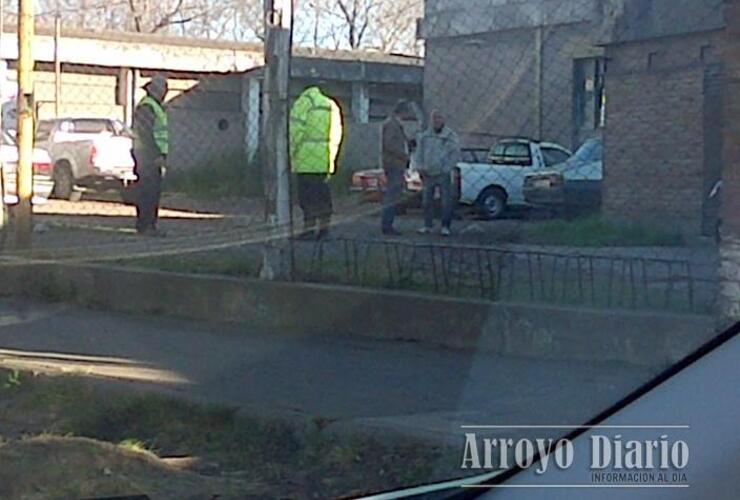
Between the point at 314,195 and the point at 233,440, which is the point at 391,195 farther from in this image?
the point at 233,440

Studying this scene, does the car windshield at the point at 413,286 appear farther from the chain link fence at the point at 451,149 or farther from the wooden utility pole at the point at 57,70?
the wooden utility pole at the point at 57,70

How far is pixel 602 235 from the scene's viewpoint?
14000mm

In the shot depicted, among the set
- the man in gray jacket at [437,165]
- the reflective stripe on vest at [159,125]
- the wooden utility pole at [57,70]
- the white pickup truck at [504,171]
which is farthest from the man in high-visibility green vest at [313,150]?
the wooden utility pole at [57,70]

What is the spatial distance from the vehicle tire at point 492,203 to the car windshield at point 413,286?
0.08m

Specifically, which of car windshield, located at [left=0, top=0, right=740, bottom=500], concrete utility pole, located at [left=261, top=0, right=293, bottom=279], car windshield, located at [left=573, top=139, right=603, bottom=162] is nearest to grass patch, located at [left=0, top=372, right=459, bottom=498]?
car windshield, located at [left=0, top=0, right=740, bottom=500]

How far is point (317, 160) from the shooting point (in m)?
12.3

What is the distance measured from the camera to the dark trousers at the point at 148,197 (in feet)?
46.7

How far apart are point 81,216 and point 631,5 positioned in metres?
9.35

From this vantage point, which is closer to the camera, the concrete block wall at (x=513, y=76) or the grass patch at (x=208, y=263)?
the grass patch at (x=208, y=263)

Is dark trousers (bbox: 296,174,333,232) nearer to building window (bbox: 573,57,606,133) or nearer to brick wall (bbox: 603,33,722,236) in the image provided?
brick wall (bbox: 603,33,722,236)

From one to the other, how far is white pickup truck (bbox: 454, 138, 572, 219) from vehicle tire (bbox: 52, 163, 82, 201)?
8436 millimetres

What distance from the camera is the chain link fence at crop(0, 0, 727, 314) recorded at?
9.74 meters

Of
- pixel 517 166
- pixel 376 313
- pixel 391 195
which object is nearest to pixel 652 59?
pixel 391 195

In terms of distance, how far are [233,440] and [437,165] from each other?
10809 mm
